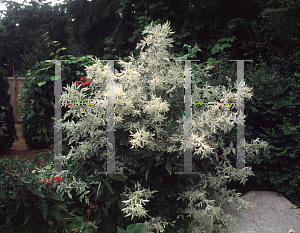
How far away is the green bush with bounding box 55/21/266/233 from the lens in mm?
1983

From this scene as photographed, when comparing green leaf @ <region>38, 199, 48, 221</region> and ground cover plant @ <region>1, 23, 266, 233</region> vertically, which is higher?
ground cover plant @ <region>1, 23, 266, 233</region>

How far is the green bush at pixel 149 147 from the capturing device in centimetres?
198

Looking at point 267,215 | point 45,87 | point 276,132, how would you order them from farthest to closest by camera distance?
point 45,87 < point 276,132 < point 267,215

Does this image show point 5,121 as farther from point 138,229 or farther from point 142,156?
point 138,229

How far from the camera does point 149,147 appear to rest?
1.93 m

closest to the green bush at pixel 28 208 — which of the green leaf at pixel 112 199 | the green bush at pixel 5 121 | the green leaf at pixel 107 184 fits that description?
the green leaf at pixel 112 199

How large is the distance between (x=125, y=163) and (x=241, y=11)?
4392 millimetres

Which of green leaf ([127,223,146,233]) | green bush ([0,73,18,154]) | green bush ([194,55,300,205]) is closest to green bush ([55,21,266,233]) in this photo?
green leaf ([127,223,146,233])

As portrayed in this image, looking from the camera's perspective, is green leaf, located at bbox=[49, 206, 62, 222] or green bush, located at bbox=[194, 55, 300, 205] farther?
green bush, located at bbox=[194, 55, 300, 205]

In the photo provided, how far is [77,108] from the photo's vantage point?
2.01 m

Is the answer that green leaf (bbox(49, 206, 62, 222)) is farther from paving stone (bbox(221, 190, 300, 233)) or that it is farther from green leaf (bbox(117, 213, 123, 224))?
paving stone (bbox(221, 190, 300, 233))

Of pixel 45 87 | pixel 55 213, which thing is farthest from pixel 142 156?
pixel 45 87

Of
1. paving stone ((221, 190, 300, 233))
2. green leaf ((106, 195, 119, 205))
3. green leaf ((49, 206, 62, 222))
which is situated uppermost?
green leaf ((106, 195, 119, 205))

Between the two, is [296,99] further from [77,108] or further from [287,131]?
[77,108]
